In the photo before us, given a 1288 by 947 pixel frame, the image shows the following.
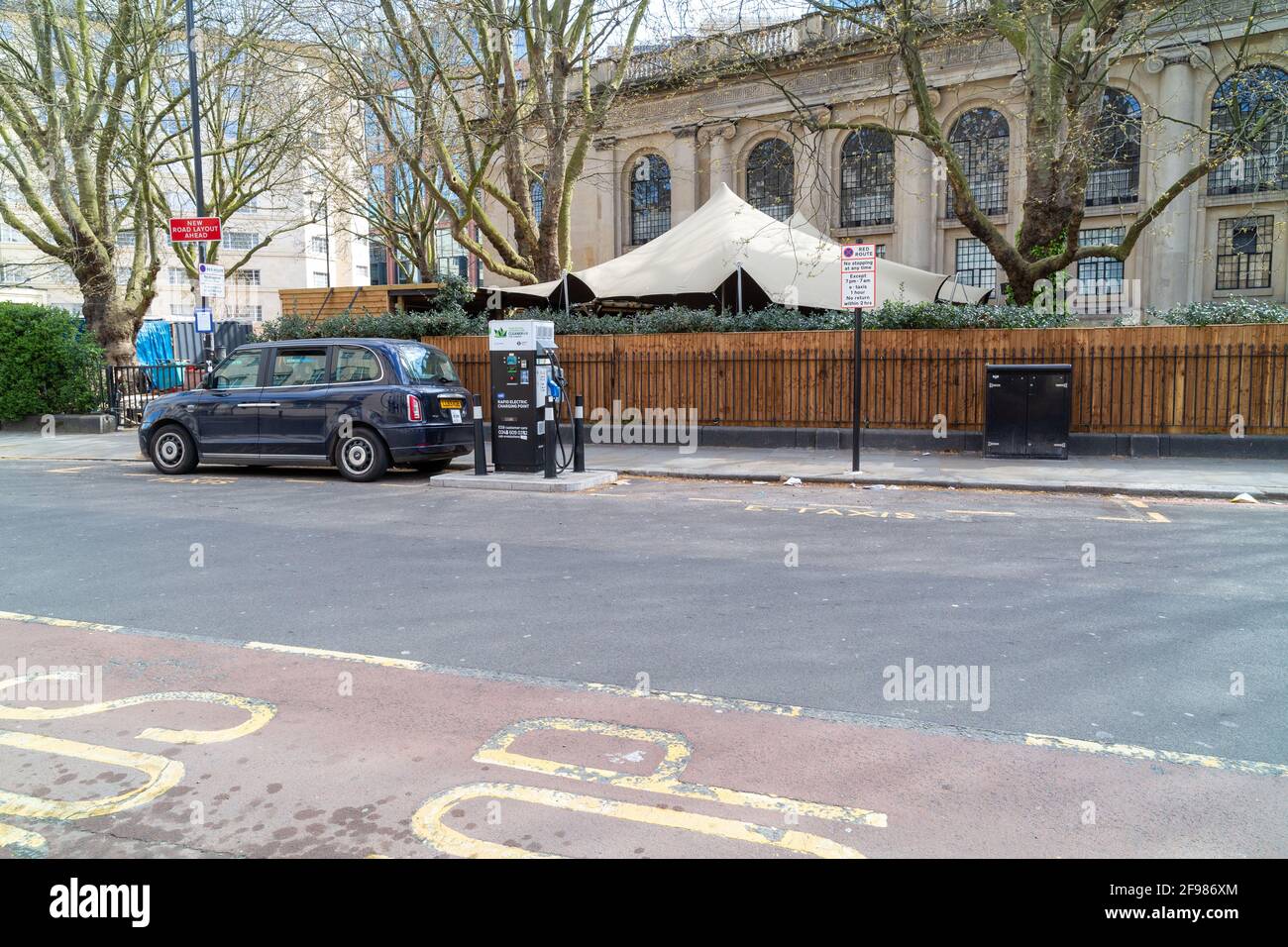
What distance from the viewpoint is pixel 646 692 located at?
458 cm

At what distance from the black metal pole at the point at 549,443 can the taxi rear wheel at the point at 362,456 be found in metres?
2.21

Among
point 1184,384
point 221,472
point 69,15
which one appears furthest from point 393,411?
point 69,15

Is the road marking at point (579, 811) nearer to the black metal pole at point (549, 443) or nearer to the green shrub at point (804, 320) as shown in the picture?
the black metal pole at point (549, 443)

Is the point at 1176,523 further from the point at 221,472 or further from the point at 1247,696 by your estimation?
the point at 221,472

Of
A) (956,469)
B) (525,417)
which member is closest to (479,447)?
(525,417)

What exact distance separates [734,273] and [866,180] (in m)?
15.5

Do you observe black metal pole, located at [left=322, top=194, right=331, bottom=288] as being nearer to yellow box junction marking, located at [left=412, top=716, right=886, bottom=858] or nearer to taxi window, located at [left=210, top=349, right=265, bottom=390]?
taxi window, located at [left=210, top=349, right=265, bottom=390]

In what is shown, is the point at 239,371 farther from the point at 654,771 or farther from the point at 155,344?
the point at 155,344

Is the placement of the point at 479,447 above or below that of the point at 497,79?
below

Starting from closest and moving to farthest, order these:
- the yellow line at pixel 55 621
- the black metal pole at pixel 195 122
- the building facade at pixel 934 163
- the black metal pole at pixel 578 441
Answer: the yellow line at pixel 55 621 → the black metal pole at pixel 578 441 → the black metal pole at pixel 195 122 → the building facade at pixel 934 163

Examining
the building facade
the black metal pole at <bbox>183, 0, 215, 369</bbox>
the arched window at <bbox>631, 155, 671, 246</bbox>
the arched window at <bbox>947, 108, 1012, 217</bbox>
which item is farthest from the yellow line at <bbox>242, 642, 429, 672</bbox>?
the arched window at <bbox>631, 155, 671, 246</bbox>

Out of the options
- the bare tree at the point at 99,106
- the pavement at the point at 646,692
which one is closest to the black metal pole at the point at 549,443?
the pavement at the point at 646,692

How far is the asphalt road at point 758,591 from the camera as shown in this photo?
466 centimetres

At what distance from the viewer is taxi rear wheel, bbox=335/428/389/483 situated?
1244 cm
